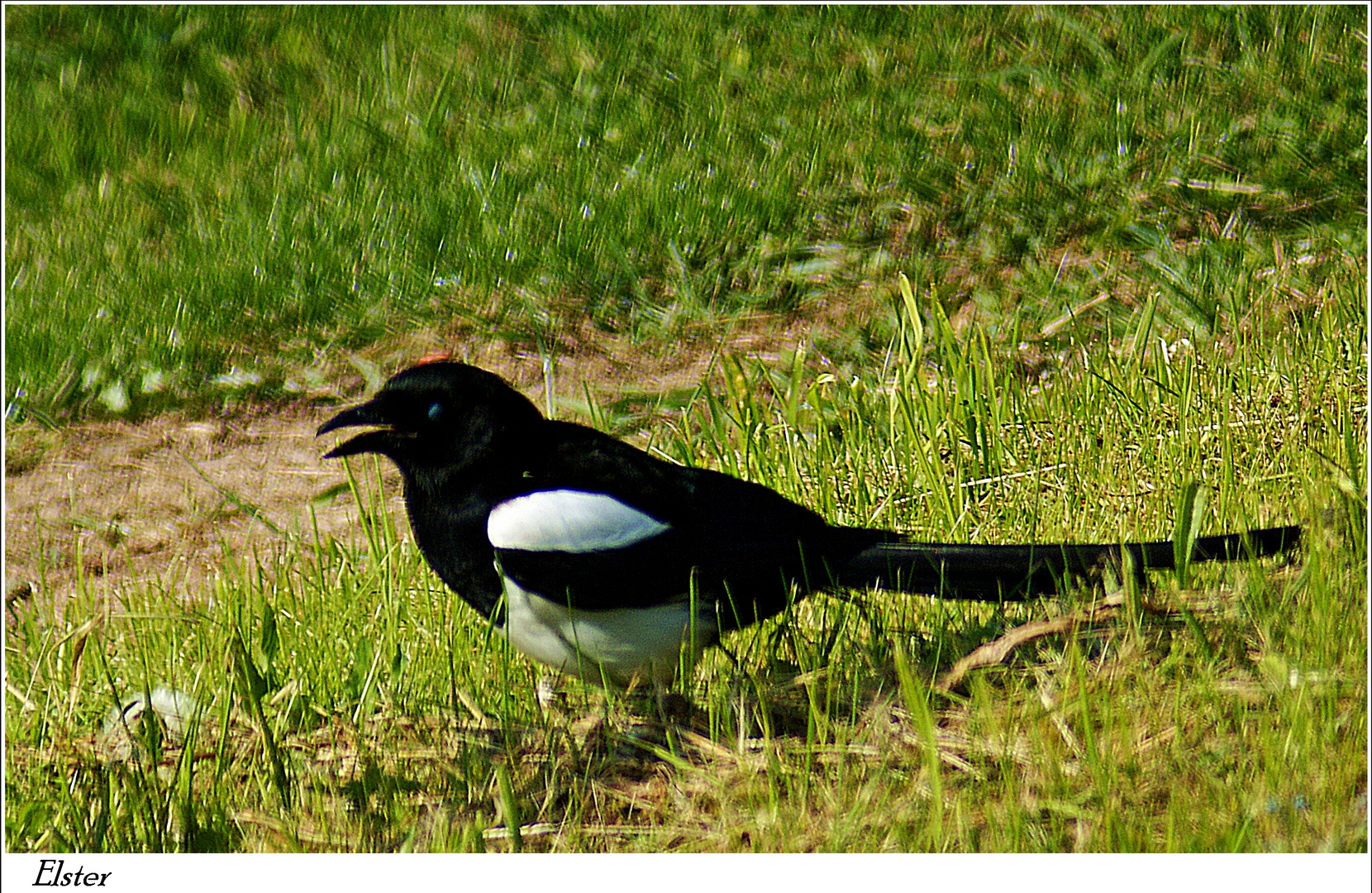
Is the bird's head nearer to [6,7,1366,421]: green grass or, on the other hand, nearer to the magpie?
the magpie

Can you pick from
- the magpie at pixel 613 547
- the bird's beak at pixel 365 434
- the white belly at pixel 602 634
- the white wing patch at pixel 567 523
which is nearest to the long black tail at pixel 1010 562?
the magpie at pixel 613 547

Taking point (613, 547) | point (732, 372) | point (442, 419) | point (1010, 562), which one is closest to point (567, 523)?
point (613, 547)

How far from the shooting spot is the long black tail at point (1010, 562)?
2779 mm

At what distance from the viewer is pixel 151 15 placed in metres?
6.70

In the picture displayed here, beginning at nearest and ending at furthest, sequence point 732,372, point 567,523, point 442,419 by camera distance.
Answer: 1. point 567,523
2. point 442,419
3. point 732,372

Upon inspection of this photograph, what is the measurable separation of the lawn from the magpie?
113mm

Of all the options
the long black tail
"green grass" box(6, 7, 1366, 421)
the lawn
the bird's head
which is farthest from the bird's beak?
"green grass" box(6, 7, 1366, 421)

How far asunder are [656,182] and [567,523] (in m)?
2.93

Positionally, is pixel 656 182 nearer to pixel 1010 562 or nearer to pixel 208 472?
pixel 208 472

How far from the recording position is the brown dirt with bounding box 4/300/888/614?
4.39 meters

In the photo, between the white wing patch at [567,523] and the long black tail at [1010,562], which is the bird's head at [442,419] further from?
the long black tail at [1010,562]

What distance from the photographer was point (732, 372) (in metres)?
4.23

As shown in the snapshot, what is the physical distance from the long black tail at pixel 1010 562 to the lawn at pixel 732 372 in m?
0.07

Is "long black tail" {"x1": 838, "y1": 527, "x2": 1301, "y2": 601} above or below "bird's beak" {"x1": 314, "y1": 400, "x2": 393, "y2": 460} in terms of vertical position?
below
